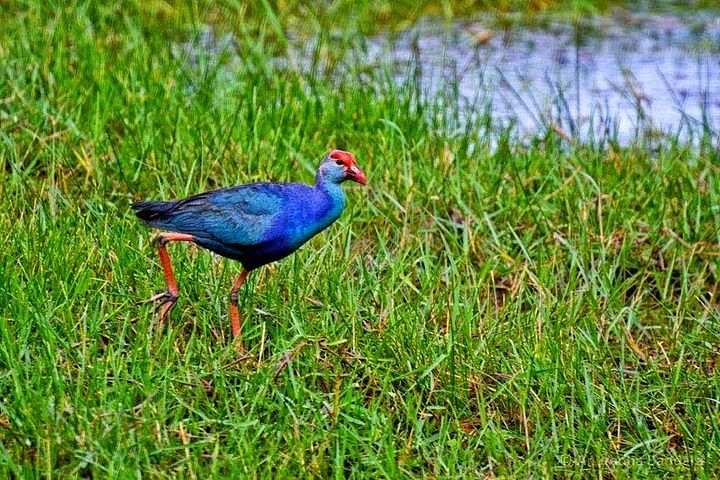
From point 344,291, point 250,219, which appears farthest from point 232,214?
point 344,291

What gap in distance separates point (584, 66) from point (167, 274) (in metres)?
4.09

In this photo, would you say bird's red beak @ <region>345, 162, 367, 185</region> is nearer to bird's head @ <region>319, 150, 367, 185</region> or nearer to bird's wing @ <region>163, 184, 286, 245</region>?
bird's head @ <region>319, 150, 367, 185</region>

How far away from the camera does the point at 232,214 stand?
385 cm

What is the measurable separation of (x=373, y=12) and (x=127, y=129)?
280cm

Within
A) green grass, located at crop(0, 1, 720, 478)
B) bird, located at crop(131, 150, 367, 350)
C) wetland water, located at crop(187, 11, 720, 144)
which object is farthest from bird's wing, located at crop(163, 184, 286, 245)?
wetland water, located at crop(187, 11, 720, 144)

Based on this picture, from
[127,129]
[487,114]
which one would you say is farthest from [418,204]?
[127,129]

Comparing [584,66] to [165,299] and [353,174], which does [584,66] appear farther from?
[165,299]

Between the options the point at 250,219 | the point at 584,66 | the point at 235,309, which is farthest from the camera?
the point at 584,66

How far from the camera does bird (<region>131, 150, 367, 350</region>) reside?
3.82 metres

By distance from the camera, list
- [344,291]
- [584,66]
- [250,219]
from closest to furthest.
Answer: [250,219], [344,291], [584,66]

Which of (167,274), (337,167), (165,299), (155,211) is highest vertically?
(337,167)

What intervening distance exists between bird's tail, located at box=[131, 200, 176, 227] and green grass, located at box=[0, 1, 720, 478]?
0.25 metres

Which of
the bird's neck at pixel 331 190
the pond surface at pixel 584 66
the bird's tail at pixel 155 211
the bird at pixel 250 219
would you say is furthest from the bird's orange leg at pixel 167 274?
the pond surface at pixel 584 66

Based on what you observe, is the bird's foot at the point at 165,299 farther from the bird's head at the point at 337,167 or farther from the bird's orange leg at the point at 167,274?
the bird's head at the point at 337,167
